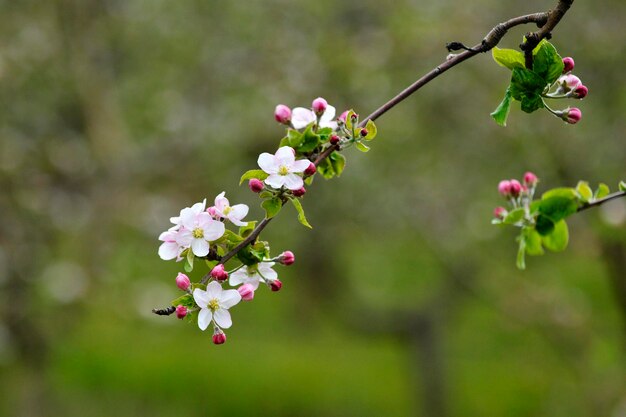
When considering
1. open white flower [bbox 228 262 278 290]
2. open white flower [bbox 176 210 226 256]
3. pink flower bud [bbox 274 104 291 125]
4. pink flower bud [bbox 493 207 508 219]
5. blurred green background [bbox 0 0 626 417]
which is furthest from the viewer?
blurred green background [bbox 0 0 626 417]

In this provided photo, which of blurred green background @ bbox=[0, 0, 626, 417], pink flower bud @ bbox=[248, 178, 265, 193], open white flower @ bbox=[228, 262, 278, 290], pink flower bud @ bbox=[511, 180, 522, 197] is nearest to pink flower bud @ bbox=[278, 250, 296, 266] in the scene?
open white flower @ bbox=[228, 262, 278, 290]

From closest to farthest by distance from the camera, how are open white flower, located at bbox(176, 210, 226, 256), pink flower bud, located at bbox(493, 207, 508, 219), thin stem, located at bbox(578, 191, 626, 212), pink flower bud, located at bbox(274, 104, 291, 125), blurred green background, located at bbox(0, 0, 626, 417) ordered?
open white flower, located at bbox(176, 210, 226, 256)
pink flower bud, located at bbox(274, 104, 291, 125)
thin stem, located at bbox(578, 191, 626, 212)
pink flower bud, located at bbox(493, 207, 508, 219)
blurred green background, located at bbox(0, 0, 626, 417)

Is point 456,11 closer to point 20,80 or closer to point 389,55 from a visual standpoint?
point 389,55

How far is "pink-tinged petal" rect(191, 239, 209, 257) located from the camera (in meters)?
1.32

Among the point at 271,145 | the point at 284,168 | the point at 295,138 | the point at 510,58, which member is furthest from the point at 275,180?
the point at 271,145

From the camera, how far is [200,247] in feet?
4.35

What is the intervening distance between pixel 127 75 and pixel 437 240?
2.90 meters

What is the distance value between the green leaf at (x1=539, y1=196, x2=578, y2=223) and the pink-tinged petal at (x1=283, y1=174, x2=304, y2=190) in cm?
67

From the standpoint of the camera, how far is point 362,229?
898 cm

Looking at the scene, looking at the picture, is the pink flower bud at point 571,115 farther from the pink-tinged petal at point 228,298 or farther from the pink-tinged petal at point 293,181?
the pink-tinged petal at point 228,298

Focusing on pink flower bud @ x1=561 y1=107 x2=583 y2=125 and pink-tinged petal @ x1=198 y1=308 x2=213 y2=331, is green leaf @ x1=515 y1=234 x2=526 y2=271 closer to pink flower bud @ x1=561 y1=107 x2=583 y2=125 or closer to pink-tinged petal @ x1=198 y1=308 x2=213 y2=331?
pink flower bud @ x1=561 y1=107 x2=583 y2=125

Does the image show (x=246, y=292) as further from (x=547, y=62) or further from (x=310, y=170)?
(x=547, y=62)

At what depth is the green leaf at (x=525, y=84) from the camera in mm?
1505

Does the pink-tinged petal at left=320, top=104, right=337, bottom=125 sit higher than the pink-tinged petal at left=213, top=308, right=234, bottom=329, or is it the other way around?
the pink-tinged petal at left=320, top=104, right=337, bottom=125
